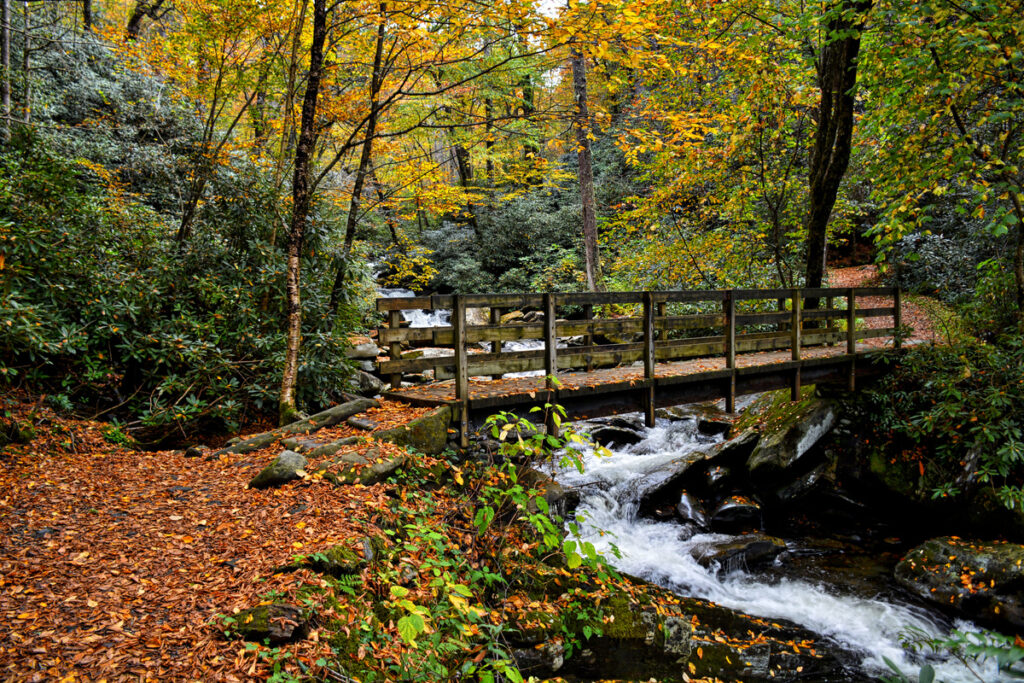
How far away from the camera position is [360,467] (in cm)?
520

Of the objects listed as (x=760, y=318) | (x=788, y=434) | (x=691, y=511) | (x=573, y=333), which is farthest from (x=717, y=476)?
(x=573, y=333)

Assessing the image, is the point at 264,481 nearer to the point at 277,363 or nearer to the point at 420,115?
the point at 277,363

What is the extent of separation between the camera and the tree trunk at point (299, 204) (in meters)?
6.77

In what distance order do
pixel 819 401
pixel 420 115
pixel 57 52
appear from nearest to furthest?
pixel 819 401
pixel 57 52
pixel 420 115

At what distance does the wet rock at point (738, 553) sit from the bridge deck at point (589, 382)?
2.23 metres

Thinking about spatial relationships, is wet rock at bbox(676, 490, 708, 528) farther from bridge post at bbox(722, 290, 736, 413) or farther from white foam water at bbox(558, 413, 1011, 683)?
bridge post at bbox(722, 290, 736, 413)

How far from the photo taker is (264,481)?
5125mm

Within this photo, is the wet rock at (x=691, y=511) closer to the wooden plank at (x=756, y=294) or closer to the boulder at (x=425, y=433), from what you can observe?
the wooden plank at (x=756, y=294)

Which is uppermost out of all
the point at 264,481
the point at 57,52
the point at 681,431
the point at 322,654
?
the point at 57,52

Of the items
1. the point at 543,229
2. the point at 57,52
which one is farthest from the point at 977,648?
the point at 543,229

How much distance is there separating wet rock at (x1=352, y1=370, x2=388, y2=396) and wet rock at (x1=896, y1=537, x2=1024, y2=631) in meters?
8.30

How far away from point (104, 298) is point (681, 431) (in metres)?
9.55

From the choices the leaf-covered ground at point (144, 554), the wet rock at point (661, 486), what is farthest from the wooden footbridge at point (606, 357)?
the wet rock at point (661, 486)

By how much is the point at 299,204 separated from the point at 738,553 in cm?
722
